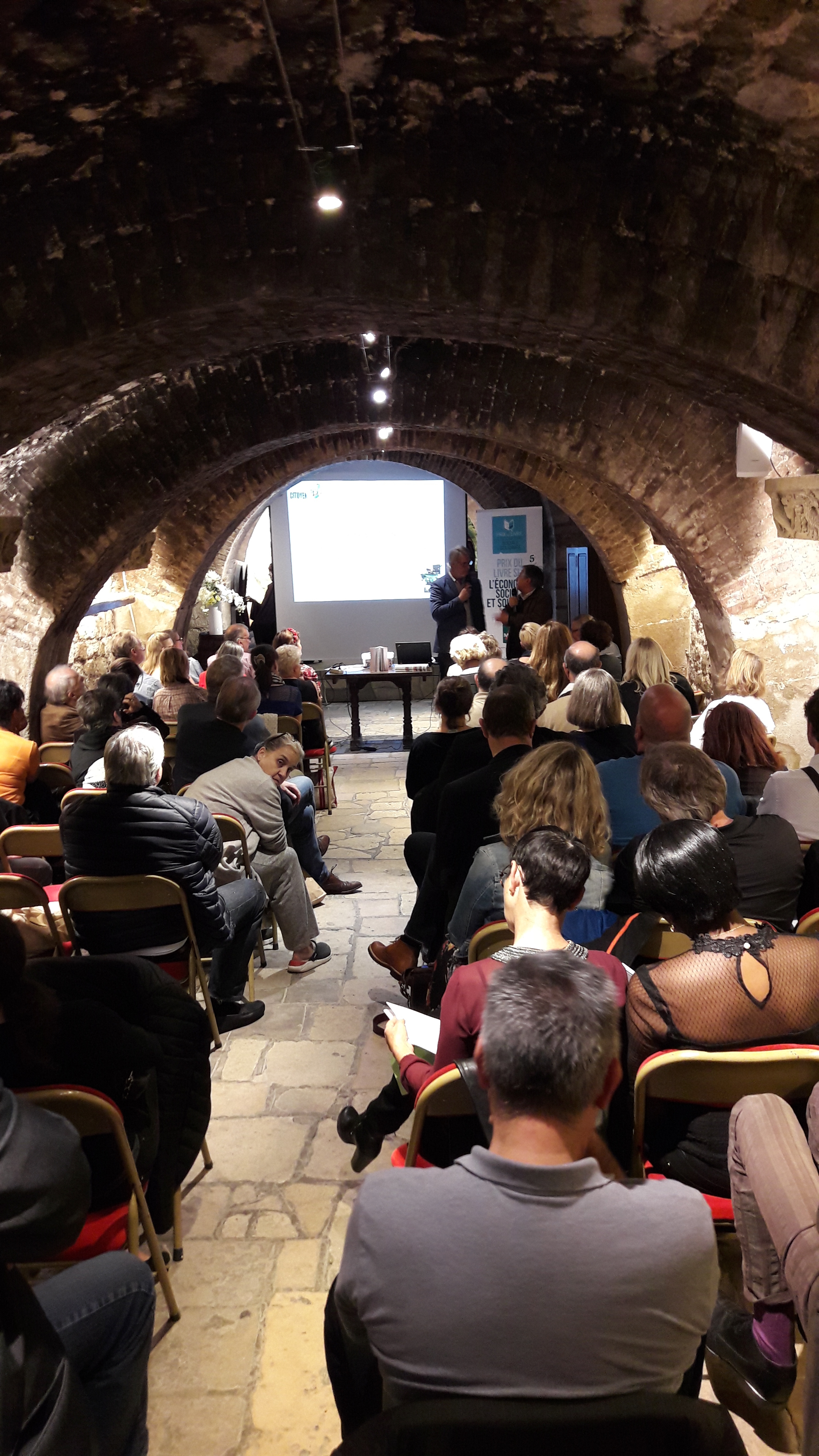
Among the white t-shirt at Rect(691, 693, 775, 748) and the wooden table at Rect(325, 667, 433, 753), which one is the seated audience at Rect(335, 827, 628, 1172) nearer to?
the white t-shirt at Rect(691, 693, 775, 748)

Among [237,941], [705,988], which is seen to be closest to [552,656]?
[237,941]

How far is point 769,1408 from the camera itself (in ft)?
6.64

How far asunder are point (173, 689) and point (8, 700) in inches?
88.3

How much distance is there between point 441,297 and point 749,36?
55.7 inches

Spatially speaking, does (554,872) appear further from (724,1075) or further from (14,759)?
(14,759)

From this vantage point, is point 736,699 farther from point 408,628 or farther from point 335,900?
point 408,628

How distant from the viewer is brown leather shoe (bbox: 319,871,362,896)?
563 cm

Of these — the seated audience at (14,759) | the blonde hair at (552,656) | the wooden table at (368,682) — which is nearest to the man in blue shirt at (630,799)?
the seated audience at (14,759)

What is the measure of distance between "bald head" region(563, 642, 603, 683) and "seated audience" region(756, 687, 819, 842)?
248cm

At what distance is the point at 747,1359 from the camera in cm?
202

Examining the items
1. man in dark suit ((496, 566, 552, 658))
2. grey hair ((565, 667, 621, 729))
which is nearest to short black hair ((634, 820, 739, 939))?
grey hair ((565, 667, 621, 729))

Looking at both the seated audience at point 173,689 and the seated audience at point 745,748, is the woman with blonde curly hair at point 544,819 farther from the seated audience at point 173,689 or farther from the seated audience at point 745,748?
the seated audience at point 173,689

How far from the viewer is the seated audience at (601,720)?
14.0 ft

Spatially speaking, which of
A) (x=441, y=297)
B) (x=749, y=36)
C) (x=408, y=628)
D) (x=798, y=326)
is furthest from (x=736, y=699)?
(x=408, y=628)
